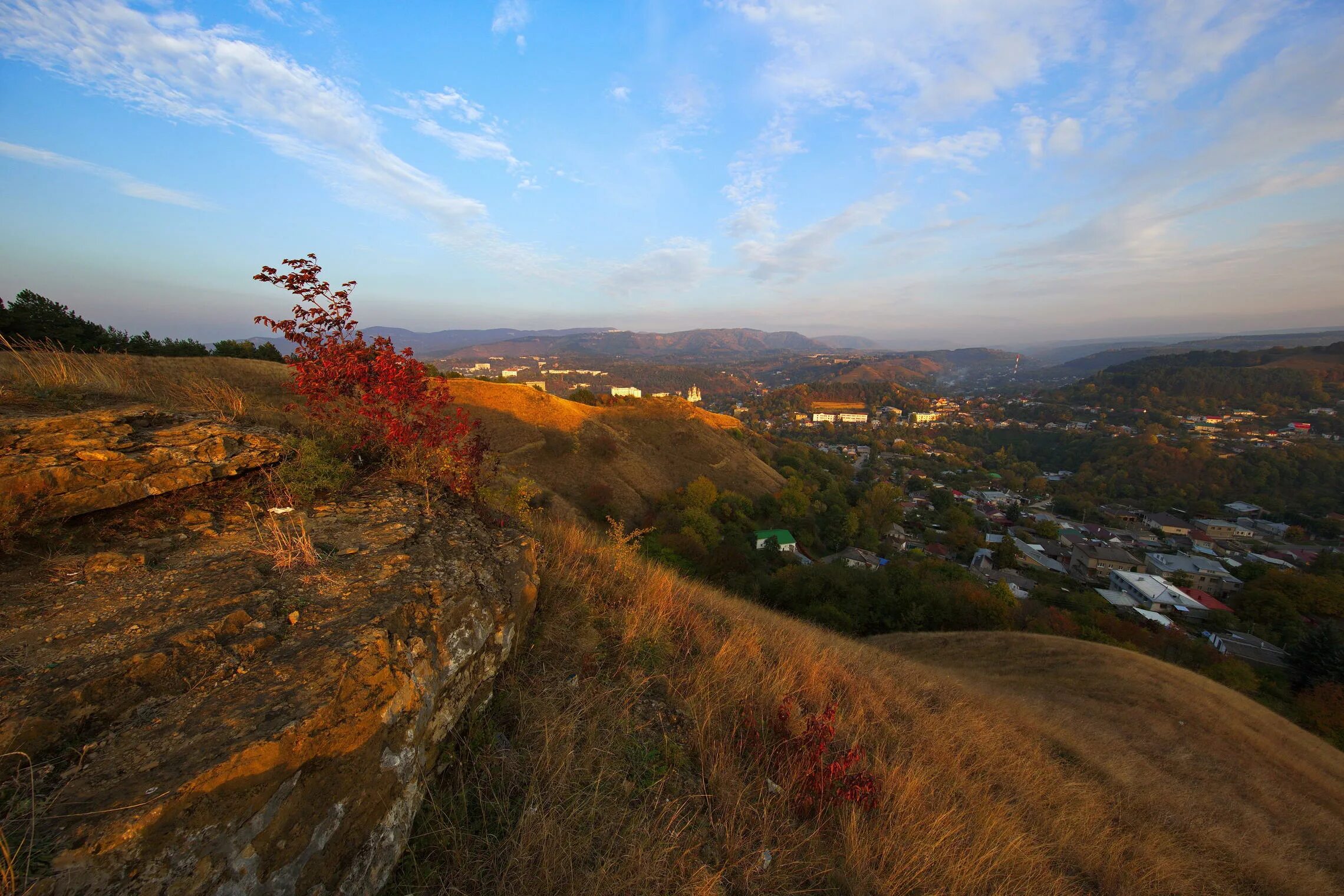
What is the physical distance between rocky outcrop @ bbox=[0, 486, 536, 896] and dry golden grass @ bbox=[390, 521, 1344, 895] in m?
0.44

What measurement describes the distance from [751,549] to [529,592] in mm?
23705

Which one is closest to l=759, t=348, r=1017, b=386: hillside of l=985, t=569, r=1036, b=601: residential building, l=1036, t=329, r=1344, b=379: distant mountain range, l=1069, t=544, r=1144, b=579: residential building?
l=1036, t=329, r=1344, b=379: distant mountain range

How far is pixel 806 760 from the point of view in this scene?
3441 mm

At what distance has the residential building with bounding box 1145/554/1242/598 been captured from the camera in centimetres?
3080

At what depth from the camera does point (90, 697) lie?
6.02 ft

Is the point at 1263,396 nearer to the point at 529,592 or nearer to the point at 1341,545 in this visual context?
the point at 1341,545

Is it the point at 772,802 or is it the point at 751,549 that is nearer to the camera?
the point at 772,802

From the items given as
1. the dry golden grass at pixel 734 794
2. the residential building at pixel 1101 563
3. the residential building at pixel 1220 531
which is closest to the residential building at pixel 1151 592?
the residential building at pixel 1101 563

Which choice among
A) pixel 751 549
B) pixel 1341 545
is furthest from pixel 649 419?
pixel 1341 545

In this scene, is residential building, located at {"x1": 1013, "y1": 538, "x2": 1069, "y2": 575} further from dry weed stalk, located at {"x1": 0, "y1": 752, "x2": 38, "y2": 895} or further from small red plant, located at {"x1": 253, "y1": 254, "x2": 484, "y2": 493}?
dry weed stalk, located at {"x1": 0, "y1": 752, "x2": 38, "y2": 895}

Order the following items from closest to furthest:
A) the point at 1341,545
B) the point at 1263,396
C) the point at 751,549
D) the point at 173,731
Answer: the point at 173,731 → the point at 751,549 → the point at 1341,545 → the point at 1263,396

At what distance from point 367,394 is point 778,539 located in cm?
2669

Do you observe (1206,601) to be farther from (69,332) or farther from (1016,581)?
(69,332)

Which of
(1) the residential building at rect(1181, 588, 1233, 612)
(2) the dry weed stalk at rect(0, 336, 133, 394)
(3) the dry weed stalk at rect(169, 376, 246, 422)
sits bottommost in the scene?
(1) the residential building at rect(1181, 588, 1233, 612)
